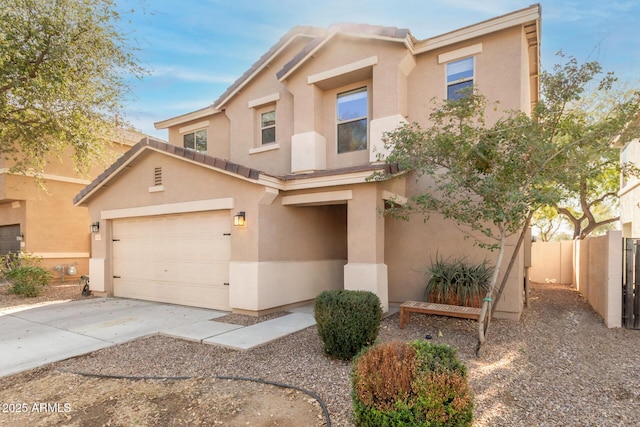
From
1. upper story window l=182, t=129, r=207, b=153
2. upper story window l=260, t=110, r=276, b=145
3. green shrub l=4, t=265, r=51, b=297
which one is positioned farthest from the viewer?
upper story window l=182, t=129, r=207, b=153

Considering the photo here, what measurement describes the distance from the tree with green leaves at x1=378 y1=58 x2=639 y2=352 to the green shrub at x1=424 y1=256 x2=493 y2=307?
2.04 meters

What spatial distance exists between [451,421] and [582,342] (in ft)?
16.5

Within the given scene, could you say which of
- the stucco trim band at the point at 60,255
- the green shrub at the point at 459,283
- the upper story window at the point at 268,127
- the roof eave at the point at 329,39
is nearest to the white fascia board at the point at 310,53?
the roof eave at the point at 329,39

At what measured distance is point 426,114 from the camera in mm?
9234

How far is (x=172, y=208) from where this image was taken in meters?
9.59

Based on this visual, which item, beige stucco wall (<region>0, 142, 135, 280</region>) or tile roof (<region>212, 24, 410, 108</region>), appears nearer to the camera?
tile roof (<region>212, 24, 410, 108</region>)

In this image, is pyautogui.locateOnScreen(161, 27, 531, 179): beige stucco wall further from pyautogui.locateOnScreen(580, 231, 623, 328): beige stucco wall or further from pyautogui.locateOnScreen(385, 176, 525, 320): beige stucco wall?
pyautogui.locateOnScreen(580, 231, 623, 328): beige stucco wall

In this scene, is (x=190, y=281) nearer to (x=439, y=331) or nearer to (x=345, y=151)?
(x=345, y=151)

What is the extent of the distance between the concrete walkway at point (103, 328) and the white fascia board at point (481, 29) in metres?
7.50

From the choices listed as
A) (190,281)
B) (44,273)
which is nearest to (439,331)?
(190,281)

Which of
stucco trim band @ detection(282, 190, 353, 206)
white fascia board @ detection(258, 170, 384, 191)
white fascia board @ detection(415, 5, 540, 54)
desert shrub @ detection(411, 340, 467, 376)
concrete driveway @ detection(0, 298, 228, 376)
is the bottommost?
concrete driveway @ detection(0, 298, 228, 376)

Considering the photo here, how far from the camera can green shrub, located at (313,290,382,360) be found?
17.0ft

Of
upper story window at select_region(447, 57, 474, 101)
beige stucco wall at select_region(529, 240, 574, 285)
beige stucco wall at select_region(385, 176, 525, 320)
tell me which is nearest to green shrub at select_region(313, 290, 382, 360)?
beige stucco wall at select_region(385, 176, 525, 320)

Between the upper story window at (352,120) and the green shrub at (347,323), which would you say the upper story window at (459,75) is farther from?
the green shrub at (347,323)
